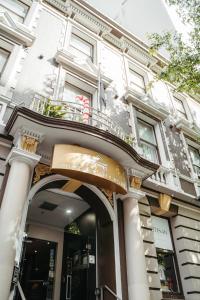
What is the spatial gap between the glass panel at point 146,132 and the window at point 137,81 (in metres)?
2.43

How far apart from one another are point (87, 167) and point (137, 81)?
8983 millimetres

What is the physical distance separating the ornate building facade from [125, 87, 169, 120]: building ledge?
7 centimetres

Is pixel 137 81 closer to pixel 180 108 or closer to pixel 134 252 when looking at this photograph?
pixel 180 108

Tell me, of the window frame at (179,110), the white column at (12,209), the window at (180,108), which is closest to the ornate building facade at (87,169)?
the white column at (12,209)

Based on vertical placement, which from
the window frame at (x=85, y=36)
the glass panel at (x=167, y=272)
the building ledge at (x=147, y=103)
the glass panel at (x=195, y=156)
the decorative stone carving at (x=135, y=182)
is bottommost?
the glass panel at (x=167, y=272)

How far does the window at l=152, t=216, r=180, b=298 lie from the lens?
797 centimetres

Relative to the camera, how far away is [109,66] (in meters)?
12.3

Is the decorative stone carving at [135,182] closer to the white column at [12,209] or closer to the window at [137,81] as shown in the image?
the white column at [12,209]

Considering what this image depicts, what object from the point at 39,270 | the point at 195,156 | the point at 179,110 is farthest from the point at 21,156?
the point at 179,110

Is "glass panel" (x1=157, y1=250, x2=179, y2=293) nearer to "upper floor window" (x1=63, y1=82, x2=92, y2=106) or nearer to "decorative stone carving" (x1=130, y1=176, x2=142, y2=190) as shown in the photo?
"decorative stone carving" (x1=130, y1=176, x2=142, y2=190)

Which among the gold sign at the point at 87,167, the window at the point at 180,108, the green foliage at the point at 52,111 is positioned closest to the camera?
the gold sign at the point at 87,167

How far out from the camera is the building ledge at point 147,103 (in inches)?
445

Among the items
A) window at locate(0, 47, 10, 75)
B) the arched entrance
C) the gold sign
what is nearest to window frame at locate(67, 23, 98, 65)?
window at locate(0, 47, 10, 75)

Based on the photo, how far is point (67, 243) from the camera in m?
10.2
